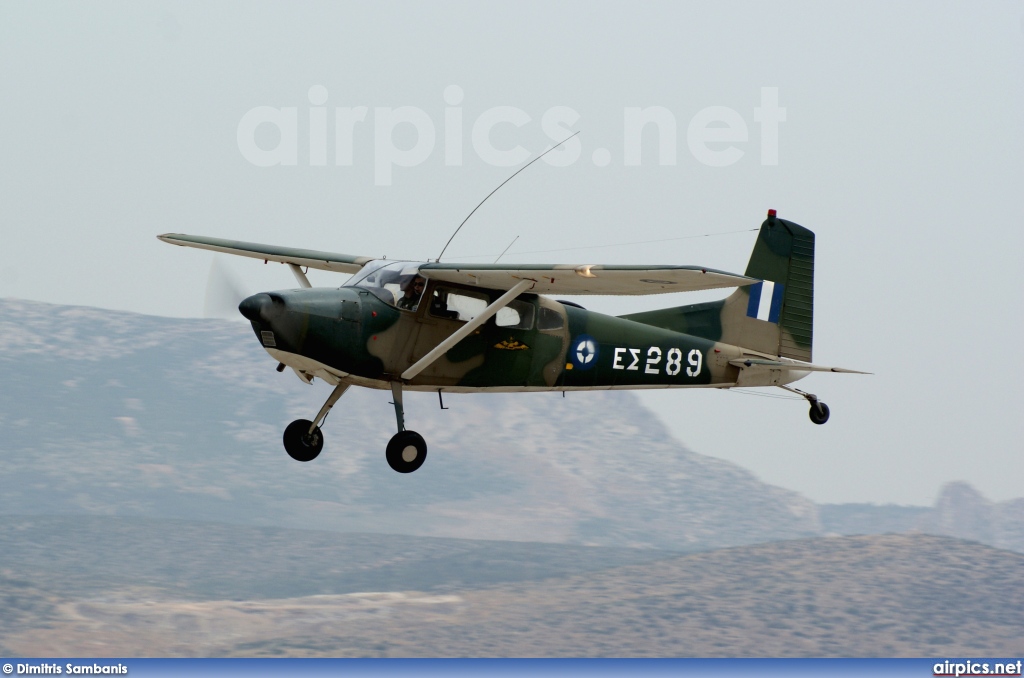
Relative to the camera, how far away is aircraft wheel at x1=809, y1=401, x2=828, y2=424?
2229cm

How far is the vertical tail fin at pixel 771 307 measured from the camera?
74.0 feet

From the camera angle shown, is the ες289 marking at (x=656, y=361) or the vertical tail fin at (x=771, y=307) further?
the vertical tail fin at (x=771, y=307)

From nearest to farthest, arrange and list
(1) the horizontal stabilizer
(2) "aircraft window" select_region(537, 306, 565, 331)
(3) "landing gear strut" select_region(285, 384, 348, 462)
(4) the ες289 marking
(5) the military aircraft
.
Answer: (5) the military aircraft → (3) "landing gear strut" select_region(285, 384, 348, 462) → (2) "aircraft window" select_region(537, 306, 565, 331) → (4) the ες289 marking → (1) the horizontal stabilizer

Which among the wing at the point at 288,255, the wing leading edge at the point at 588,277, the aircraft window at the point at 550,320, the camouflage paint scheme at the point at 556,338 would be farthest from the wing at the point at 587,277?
the wing at the point at 288,255

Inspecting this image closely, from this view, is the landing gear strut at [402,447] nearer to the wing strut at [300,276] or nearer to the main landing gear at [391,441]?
the main landing gear at [391,441]

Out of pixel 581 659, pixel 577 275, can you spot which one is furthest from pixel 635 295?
pixel 581 659

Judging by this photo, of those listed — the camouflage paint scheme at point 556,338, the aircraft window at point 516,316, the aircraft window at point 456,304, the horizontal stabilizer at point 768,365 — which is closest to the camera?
the camouflage paint scheme at point 556,338

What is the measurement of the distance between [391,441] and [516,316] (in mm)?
2585

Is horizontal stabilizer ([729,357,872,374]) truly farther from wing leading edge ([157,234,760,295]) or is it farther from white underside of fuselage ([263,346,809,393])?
wing leading edge ([157,234,760,295])

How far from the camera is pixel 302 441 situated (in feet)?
62.0

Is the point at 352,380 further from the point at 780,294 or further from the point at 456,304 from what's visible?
the point at 780,294

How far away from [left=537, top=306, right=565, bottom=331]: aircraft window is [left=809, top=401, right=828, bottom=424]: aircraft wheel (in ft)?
17.2

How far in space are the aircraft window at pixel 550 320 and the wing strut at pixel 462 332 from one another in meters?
1.16

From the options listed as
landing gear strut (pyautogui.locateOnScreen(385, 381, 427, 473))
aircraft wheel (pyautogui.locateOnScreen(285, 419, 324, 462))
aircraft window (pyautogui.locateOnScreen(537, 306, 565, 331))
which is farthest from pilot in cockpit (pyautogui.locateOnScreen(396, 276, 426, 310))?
aircraft wheel (pyautogui.locateOnScreen(285, 419, 324, 462))
